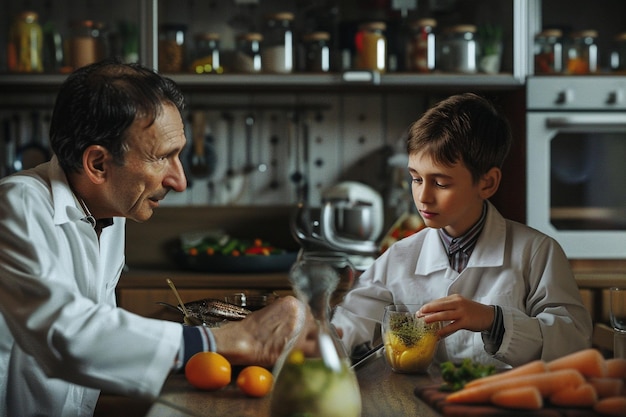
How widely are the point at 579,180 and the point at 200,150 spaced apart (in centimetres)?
149

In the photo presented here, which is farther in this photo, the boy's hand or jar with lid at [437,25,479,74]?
jar with lid at [437,25,479,74]

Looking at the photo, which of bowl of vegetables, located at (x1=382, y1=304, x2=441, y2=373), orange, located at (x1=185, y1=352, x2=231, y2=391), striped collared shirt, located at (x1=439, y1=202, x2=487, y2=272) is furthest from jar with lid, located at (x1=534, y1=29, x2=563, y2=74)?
orange, located at (x1=185, y1=352, x2=231, y2=391)

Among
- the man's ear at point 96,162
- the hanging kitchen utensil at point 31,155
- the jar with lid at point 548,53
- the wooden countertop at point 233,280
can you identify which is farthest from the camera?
the hanging kitchen utensil at point 31,155

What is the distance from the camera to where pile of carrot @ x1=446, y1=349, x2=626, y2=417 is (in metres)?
0.99

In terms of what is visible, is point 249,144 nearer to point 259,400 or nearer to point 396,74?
point 396,74

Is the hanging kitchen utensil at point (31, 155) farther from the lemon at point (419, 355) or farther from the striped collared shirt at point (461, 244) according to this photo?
the lemon at point (419, 355)

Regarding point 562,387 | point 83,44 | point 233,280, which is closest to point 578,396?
point 562,387

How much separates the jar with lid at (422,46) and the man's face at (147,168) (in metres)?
1.75

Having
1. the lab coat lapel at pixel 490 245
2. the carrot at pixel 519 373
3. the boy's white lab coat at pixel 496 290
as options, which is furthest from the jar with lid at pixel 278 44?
the carrot at pixel 519 373

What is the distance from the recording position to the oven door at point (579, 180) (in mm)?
2895

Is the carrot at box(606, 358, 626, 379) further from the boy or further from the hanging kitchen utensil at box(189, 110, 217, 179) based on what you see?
the hanging kitchen utensil at box(189, 110, 217, 179)

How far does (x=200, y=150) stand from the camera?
332 cm

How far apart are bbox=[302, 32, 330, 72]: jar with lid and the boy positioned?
1.38m

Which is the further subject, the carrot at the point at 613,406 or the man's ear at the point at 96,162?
the man's ear at the point at 96,162
